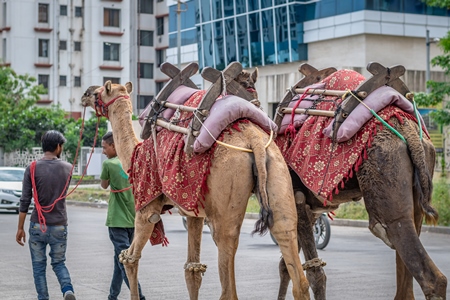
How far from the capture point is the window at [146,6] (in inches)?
3089

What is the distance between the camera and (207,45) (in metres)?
49.9

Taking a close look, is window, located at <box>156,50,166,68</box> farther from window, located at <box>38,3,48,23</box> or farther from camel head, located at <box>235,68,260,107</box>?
camel head, located at <box>235,68,260,107</box>

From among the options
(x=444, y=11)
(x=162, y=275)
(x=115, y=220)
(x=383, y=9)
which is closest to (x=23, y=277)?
(x=162, y=275)

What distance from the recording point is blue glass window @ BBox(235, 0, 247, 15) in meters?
46.8

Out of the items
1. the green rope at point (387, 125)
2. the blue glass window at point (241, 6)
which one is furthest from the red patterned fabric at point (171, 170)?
the blue glass window at point (241, 6)

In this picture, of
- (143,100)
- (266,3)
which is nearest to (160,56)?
(143,100)

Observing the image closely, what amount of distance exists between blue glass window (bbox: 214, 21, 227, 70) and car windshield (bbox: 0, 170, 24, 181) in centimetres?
1821

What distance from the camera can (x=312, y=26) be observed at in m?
43.4

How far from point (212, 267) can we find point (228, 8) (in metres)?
34.8

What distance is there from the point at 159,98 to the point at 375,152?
8.97 ft

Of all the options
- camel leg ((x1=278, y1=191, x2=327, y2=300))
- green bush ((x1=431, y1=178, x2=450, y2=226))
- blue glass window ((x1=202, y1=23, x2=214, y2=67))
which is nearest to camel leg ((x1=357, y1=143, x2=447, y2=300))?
camel leg ((x1=278, y1=191, x2=327, y2=300))

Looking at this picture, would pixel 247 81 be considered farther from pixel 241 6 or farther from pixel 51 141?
pixel 241 6

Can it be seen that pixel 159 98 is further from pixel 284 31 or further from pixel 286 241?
pixel 284 31

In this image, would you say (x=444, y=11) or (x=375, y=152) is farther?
(x=444, y=11)
